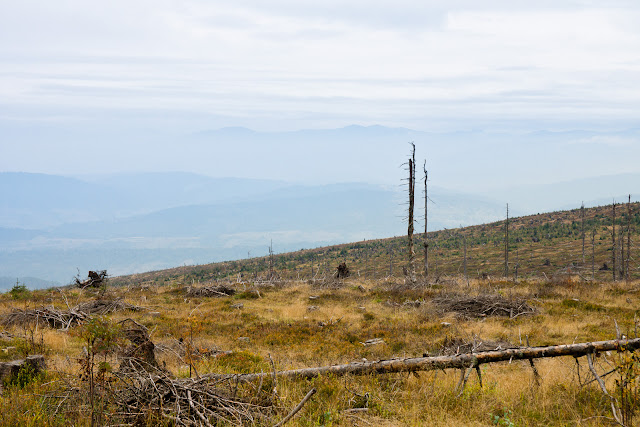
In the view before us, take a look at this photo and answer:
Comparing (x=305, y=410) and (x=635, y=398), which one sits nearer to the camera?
(x=635, y=398)

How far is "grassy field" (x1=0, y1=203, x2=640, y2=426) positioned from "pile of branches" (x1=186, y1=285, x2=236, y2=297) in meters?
0.31

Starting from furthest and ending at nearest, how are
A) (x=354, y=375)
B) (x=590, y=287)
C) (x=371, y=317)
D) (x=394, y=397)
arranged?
(x=590, y=287) < (x=371, y=317) < (x=354, y=375) < (x=394, y=397)

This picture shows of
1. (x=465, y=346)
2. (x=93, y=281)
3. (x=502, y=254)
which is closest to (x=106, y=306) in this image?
(x=93, y=281)

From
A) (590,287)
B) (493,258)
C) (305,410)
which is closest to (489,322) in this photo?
(590,287)

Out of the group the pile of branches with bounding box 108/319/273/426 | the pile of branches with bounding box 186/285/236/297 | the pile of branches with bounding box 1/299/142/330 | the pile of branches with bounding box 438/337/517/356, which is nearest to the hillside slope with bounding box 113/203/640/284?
the pile of branches with bounding box 186/285/236/297

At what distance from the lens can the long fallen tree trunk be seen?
6.25 m

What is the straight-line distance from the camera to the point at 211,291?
24.5 m

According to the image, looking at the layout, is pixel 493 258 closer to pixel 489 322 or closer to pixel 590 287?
pixel 590 287

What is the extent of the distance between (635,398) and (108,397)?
707 centimetres

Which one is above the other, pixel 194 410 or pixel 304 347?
pixel 194 410

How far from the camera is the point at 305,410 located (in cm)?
576

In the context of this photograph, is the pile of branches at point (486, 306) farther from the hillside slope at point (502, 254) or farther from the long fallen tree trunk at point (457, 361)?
the hillside slope at point (502, 254)

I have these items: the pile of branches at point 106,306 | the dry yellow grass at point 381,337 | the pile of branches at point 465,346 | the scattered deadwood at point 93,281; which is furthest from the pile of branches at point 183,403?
the scattered deadwood at point 93,281

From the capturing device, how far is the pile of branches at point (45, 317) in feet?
46.3
